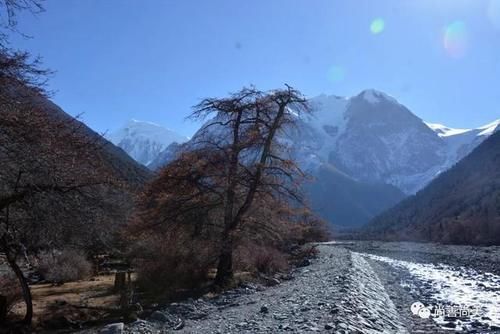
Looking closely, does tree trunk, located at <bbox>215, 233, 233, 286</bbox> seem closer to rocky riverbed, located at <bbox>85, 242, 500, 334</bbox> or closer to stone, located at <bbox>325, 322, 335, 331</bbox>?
rocky riverbed, located at <bbox>85, 242, 500, 334</bbox>

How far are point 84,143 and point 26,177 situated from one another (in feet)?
5.00

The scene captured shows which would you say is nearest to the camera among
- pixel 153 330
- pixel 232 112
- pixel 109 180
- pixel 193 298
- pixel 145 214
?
pixel 109 180

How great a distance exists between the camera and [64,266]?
29.0m

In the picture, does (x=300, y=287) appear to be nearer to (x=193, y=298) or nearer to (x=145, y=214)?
(x=193, y=298)

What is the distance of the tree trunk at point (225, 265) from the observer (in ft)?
72.6

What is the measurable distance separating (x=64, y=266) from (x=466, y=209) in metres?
132

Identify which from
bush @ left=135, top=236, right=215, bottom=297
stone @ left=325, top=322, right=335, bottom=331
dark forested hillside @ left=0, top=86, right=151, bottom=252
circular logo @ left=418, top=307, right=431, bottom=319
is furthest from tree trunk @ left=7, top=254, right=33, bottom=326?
circular logo @ left=418, top=307, right=431, bottom=319

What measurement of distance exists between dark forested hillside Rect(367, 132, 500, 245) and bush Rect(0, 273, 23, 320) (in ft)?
285

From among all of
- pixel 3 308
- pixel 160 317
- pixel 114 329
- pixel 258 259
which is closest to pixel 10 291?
pixel 3 308

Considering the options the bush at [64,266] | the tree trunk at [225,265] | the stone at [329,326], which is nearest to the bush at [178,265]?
the tree trunk at [225,265]

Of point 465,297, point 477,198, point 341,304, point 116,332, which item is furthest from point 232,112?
point 477,198

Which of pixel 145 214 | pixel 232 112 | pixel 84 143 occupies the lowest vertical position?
pixel 145 214

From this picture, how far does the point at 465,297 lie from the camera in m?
23.3

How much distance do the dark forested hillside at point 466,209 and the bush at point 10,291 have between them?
86784 mm
